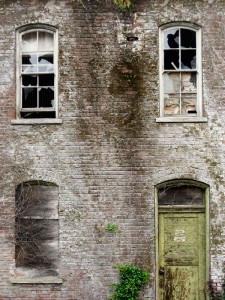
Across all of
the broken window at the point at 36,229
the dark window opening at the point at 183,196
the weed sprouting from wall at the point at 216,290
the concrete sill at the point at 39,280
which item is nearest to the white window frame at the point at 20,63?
the broken window at the point at 36,229

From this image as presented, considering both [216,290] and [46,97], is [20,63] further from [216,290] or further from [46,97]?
[216,290]

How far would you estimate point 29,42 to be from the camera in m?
11.0

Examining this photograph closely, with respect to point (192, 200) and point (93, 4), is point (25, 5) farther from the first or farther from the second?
point (192, 200)

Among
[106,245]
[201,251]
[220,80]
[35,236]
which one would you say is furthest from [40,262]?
[220,80]

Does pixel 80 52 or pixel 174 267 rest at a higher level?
pixel 80 52

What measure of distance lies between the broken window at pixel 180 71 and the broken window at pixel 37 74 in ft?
8.37

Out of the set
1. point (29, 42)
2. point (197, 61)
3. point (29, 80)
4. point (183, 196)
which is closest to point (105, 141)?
point (183, 196)

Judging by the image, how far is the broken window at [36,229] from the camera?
10.7 meters

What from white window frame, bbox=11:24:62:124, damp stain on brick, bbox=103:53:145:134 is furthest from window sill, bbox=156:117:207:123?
white window frame, bbox=11:24:62:124

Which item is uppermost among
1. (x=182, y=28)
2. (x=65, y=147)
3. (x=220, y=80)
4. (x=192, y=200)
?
(x=182, y=28)

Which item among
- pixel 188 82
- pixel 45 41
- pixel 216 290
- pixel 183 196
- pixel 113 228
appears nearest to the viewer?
pixel 216 290

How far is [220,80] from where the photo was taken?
35.1ft

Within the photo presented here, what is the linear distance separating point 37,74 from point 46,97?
0.57m

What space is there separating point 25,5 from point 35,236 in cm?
524
